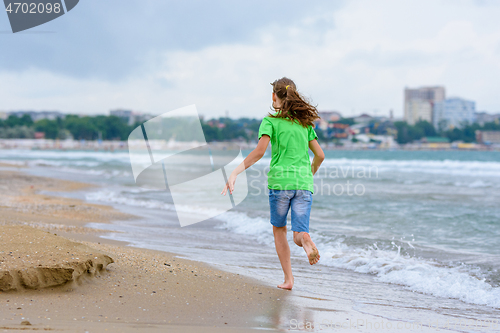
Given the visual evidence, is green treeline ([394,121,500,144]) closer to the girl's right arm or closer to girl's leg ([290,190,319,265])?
the girl's right arm

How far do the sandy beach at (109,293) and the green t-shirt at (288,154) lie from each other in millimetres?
914

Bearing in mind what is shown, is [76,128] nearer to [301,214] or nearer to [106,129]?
[106,129]

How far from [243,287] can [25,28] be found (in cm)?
686

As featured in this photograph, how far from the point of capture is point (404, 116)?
180500 mm

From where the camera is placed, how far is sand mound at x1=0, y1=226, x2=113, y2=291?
2.72 m

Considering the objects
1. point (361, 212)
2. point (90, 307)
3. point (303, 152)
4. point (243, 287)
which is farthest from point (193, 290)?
point (361, 212)

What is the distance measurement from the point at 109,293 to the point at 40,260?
521mm

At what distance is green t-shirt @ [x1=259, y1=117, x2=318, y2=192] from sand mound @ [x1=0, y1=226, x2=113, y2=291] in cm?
150

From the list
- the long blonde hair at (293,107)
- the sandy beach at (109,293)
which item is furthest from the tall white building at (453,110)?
the sandy beach at (109,293)

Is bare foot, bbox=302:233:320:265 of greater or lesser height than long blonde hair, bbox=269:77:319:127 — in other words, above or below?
below


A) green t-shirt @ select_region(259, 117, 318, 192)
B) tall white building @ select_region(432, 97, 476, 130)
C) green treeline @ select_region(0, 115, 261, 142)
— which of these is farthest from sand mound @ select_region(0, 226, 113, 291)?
tall white building @ select_region(432, 97, 476, 130)

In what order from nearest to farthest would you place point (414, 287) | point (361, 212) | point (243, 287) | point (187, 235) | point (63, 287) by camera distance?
point (63, 287) → point (243, 287) → point (414, 287) → point (187, 235) → point (361, 212)

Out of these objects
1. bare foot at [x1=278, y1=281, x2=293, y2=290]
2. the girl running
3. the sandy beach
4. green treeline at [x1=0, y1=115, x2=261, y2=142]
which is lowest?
bare foot at [x1=278, y1=281, x2=293, y2=290]

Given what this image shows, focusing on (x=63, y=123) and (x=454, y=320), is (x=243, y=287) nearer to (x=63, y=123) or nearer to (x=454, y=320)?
(x=454, y=320)
